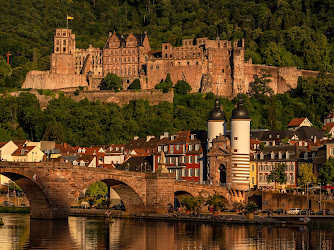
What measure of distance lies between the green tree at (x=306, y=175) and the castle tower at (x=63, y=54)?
72297 millimetres

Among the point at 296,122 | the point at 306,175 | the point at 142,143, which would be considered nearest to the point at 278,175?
the point at 306,175

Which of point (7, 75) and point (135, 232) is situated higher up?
point (7, 75)

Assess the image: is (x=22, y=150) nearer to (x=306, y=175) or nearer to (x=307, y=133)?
(x=307, y=133)

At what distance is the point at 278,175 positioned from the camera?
343ft

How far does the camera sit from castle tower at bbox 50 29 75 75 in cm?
16562

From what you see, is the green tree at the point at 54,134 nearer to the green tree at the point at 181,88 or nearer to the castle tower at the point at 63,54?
the green tree at the point at 181,88

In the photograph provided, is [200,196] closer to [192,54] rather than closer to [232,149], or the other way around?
[232,149]

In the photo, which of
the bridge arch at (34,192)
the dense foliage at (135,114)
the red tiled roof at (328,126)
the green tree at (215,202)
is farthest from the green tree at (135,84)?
the bridge arch at (34,192)

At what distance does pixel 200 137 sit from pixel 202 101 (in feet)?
149

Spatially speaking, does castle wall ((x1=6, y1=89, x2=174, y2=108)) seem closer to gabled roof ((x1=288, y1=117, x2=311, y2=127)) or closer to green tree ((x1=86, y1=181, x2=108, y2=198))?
gabled roof ((x1=288, y1=117, x2=311, y2=127))

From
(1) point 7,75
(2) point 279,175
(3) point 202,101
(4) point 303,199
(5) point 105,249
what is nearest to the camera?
Result: (5) point 105,249

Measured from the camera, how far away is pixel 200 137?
10862cm

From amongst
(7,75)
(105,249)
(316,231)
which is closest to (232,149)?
(316,231)

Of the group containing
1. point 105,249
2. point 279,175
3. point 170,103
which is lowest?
point 105,249
